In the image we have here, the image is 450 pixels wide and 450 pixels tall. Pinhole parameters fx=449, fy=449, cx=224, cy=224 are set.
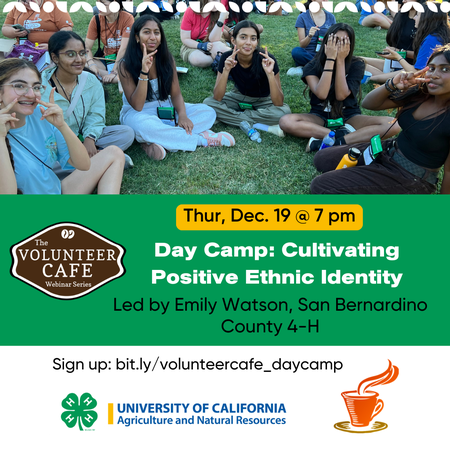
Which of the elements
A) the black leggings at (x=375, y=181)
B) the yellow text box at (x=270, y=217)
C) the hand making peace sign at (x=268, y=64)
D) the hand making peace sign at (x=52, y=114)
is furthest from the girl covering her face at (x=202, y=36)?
the yellow text box at (x=270, y=217)

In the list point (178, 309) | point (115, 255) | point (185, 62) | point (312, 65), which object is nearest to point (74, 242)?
point (115, 255)

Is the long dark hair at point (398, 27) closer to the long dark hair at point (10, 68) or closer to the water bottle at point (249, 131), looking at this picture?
the water bottle at point (249, 131)

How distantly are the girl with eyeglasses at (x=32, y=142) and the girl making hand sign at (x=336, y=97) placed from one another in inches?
77.6

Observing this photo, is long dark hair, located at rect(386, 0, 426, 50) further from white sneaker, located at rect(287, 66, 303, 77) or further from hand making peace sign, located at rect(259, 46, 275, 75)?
hand making peace sign, located at rect(259, 46, 275, 75)

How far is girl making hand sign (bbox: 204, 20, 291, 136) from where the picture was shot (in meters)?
4.14

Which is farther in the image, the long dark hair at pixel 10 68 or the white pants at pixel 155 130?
the white pants at pixel 155 130

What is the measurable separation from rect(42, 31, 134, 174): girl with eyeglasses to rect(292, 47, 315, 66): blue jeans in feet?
10.1

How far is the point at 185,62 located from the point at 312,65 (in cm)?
229

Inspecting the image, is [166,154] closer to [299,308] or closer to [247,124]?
[247,124]

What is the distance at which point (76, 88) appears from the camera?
3.42m

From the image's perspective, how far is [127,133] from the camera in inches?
152

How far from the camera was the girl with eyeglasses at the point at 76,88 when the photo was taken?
131 inches
